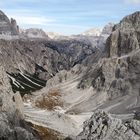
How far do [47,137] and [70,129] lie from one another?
628 inches

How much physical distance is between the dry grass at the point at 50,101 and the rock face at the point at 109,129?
120 m

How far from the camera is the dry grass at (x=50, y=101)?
578 feet

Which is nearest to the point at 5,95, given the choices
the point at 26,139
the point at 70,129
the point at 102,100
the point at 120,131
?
the point at 26,139

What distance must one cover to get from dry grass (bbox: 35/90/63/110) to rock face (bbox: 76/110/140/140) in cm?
11983

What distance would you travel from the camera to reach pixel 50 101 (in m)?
184

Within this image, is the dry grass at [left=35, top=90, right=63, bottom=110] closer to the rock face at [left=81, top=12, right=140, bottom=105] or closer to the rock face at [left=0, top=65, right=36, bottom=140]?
the rock face at [left=81, top=12, right=140, bottom=105]

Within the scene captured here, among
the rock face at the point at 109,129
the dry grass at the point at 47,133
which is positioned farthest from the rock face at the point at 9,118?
the dry grass at the point at 47,133

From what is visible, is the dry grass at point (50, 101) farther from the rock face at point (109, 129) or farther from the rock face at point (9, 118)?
the rock face at point (109, 129)

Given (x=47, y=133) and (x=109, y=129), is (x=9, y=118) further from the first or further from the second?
(x=47, y=133)

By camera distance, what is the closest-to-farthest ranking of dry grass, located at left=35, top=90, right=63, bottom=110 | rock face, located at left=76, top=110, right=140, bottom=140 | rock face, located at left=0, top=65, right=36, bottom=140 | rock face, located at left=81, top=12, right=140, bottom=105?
rock face, located at left=76, top=110, right=140, bottom=140
rock face, located at left=0, top=65, right=36, bottom=140
rock face, located at left=81, top=12, right=140, bottom=105
dry grass, located at left=35, top=90, right=63, bottom=110

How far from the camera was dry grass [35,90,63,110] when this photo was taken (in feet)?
578

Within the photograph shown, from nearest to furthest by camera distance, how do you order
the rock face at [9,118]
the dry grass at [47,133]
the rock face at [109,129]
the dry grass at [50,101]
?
1. the rock face at [109,129]
2. the rock face at [9,118]
3. the dry grass at [47,133]
4. the dry grass at [50,101]

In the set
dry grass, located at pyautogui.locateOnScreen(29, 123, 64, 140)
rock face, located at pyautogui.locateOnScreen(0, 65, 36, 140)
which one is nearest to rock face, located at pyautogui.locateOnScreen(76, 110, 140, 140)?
rock face, located at pyautogui.locateOnScreen(0, 65, 36, 140)

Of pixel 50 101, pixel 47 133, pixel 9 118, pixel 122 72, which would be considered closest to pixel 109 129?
pixel 9 118
